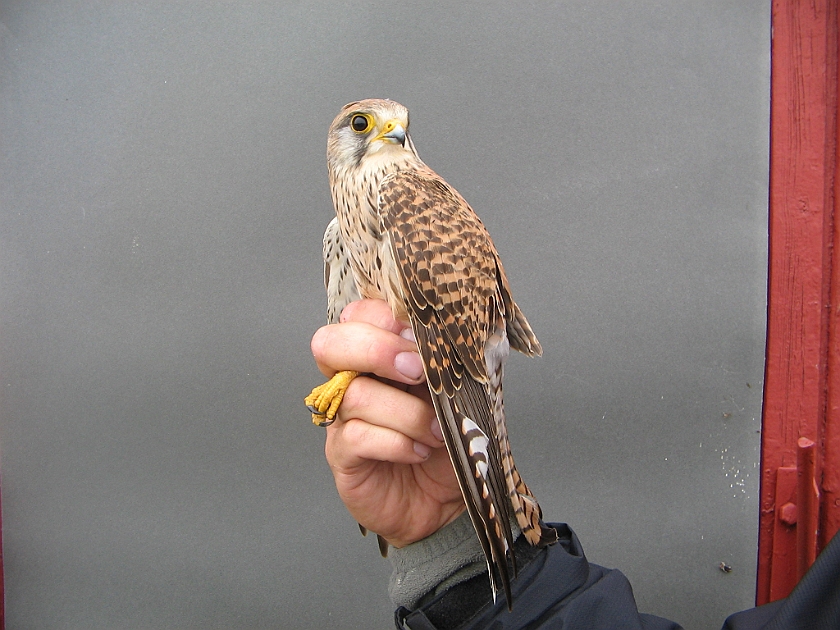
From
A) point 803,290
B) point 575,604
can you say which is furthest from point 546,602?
point 803,290

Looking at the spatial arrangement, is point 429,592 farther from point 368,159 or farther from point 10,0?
point 10,0

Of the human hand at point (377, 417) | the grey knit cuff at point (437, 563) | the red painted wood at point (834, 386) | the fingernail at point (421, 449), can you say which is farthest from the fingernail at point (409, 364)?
the red painted wood at point (834, 386)

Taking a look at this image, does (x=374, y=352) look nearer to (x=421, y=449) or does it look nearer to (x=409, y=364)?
(x=409, y=364)

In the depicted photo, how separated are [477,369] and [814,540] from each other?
105cm

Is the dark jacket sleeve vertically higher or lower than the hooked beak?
lower

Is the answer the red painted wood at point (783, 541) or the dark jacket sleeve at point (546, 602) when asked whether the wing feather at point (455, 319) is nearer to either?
the dark jacket sleeve at point (546, 602)

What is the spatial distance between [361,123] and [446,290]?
0.38 m

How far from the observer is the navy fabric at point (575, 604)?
767 mm

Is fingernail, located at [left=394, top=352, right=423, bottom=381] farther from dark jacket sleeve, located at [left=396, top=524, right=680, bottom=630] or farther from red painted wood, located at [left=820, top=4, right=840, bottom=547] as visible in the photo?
red painted wood, located at [left=820, top=4, right=840, bottom=547]

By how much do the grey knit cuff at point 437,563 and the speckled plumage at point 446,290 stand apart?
118 millimetres

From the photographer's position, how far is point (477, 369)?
79cm

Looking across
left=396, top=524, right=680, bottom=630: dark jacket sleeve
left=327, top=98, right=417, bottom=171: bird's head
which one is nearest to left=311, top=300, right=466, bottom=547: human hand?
left=396, top=524, right=680, bottom=630: dark jacket sleeve

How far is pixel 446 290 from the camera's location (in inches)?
30.8

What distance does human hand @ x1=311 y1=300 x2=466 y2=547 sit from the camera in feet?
2.57
